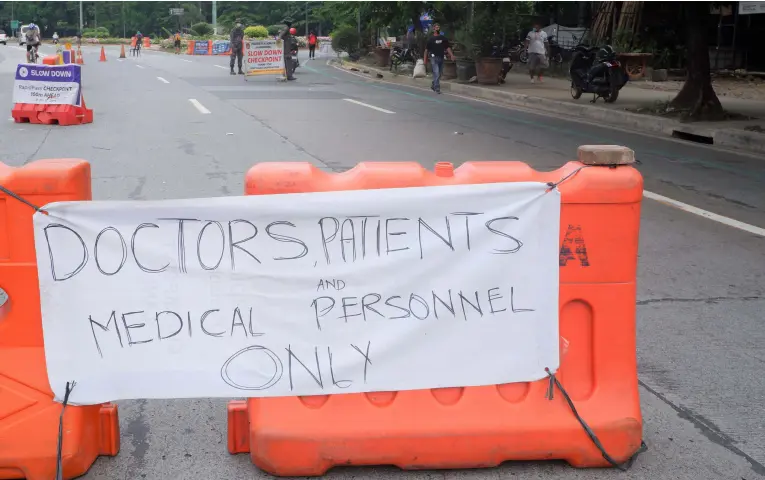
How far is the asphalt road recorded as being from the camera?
3646 millimetres

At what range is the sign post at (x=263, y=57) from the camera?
103 ft

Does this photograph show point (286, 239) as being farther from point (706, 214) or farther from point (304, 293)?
point (706, 214)

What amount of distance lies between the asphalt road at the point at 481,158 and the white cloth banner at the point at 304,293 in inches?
16.0

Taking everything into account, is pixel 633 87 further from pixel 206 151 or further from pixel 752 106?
pixel 206 151

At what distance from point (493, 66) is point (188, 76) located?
470 inches

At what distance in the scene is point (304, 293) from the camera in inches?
136

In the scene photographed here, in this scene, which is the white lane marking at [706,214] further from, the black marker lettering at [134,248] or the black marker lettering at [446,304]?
the black marker lettering at [134,248]

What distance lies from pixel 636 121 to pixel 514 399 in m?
14.8

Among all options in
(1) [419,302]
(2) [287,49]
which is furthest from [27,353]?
(2) [287,49]

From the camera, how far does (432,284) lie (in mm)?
3500

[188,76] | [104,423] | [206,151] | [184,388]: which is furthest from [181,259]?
[188,76]

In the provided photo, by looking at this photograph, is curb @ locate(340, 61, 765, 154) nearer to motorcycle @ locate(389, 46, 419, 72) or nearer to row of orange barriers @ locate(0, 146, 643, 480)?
motorcycle @ locate(389, 46, 419, 72)

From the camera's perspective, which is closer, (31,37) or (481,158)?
(481,158)

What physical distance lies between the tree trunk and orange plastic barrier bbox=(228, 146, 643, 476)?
14.1 meters
